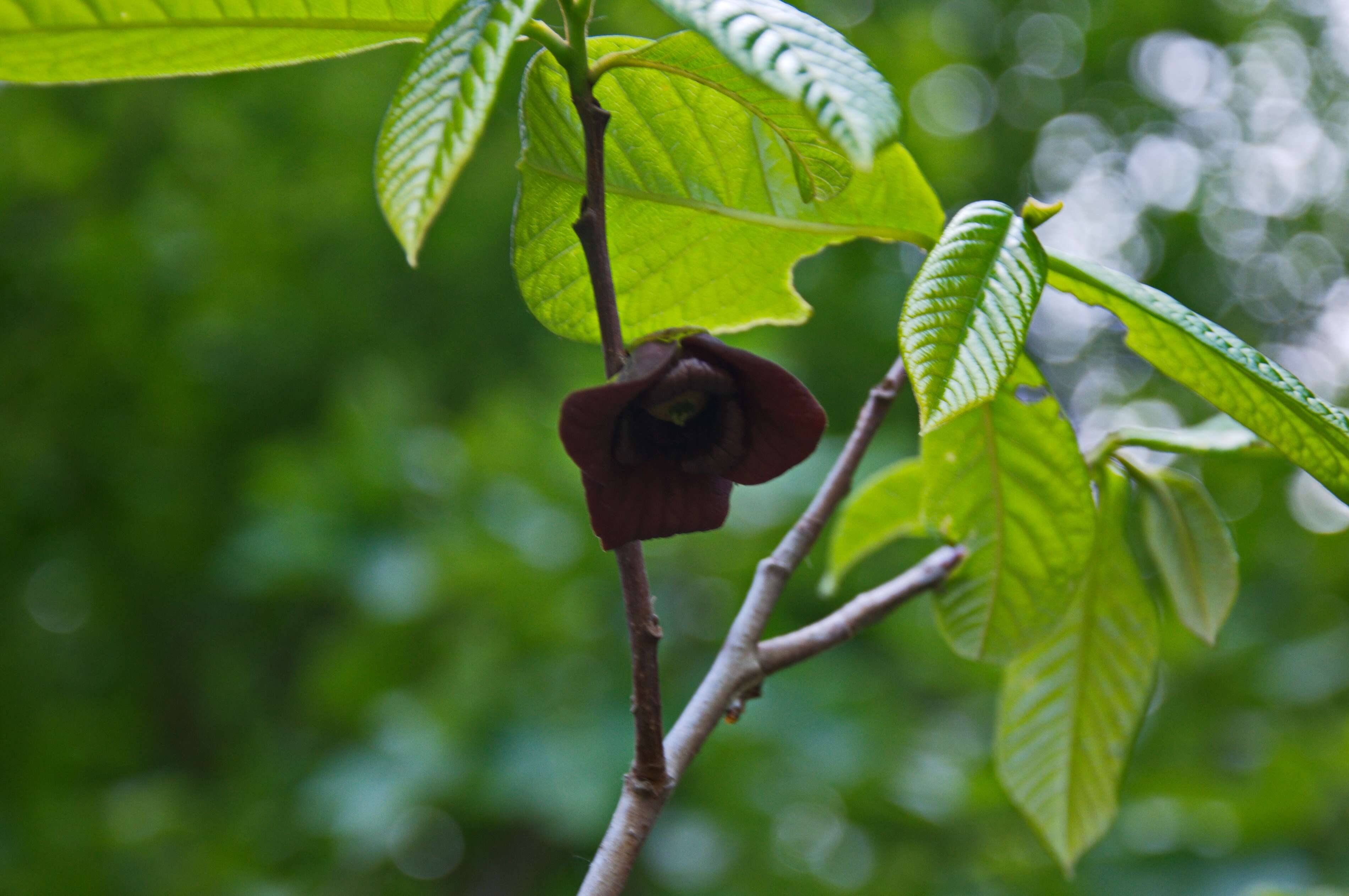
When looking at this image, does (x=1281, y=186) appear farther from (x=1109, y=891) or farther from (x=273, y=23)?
(x=273, y=23)

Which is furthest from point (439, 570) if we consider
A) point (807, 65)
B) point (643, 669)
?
point (807, 65)

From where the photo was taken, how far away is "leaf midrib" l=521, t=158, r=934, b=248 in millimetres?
718

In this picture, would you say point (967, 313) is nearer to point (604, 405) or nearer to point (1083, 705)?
point (604, 405)

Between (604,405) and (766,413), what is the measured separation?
0.11 metres

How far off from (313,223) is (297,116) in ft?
2.19

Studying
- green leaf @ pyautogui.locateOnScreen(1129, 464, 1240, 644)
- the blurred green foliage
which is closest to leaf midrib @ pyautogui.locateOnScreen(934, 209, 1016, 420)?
green leaf @ pyautogui.locateOnScreen(1129, 464, 1240, 644)

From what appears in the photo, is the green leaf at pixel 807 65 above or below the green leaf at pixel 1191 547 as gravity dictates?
above

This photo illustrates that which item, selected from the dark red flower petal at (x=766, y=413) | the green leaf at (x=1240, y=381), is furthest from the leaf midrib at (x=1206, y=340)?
the dark red flower petal at (x=766, y=413)

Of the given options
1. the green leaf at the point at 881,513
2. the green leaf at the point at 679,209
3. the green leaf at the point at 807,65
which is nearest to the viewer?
the green leaf at the point at 807,65

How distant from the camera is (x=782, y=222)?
2.47 feet

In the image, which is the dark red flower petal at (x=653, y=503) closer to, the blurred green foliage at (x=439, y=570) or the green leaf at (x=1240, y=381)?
the green leaf at (x=1240, y=381)

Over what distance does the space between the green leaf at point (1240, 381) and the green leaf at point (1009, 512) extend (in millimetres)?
136

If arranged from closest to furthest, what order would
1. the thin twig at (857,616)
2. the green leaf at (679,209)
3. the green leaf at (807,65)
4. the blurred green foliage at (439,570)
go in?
the green leaf at (807,65), the green leaf at (679,209), the thin twig at (857,616), the blurred green foliage at (439,570)

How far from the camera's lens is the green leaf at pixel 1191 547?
36.7 inches
